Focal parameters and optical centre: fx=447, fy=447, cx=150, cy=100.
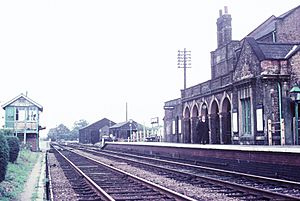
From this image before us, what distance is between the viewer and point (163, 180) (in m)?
14.3

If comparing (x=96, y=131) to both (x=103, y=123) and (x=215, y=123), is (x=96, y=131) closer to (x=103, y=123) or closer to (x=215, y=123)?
(x=103, y=123)

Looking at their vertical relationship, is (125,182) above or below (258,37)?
below

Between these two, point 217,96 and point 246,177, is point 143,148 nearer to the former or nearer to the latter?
point 217,96

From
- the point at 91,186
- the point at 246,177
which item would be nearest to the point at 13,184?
the point at 91,186

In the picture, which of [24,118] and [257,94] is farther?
[24,118]

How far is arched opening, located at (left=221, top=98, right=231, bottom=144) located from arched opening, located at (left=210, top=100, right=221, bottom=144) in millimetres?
1806

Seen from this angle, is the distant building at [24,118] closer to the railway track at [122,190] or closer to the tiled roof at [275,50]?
the tiled roof at [275,50]

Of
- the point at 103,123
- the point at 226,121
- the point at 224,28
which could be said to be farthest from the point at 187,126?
the point at 103,123

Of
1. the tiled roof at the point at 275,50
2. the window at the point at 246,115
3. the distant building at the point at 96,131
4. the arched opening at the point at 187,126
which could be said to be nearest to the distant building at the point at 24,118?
the arched opening at the point at 187,126

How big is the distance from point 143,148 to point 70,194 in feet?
75.4

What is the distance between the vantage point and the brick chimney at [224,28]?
3812 centimetres

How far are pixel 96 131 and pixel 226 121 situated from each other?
61.3m

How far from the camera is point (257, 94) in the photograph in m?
23.2

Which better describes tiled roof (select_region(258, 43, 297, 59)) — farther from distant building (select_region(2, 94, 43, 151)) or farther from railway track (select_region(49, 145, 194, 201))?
distant building (select_region(2, 94, 43, 151))
